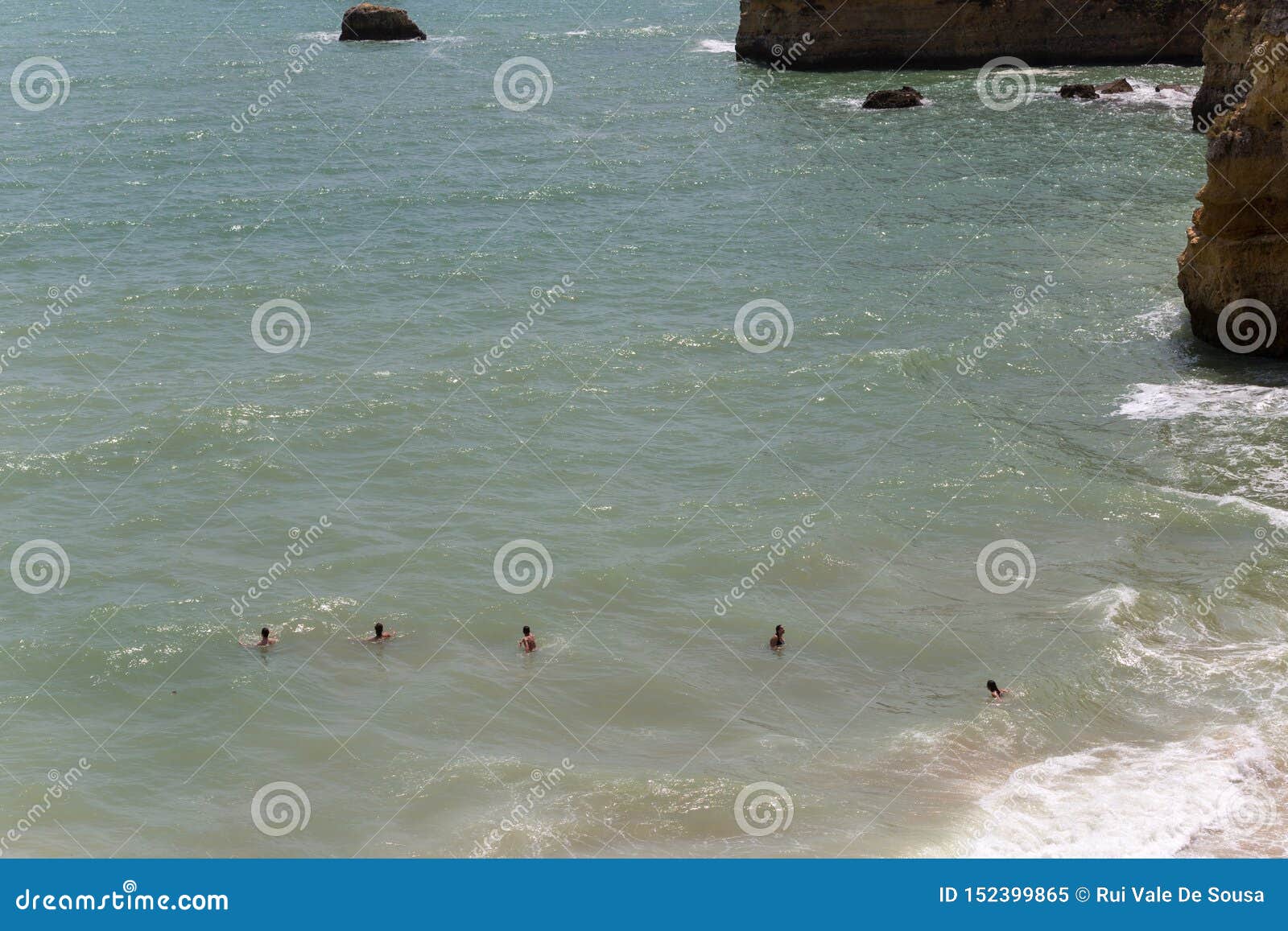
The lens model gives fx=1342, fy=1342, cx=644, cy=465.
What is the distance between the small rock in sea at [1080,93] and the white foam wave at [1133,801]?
152 ft

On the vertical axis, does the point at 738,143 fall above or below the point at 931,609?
above

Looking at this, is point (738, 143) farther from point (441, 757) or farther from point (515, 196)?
point (441, 757)

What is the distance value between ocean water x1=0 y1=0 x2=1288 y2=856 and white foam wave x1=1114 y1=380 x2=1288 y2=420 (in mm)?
118

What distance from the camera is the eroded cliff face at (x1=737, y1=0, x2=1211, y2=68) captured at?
67.3 meters

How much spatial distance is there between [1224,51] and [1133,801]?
39509 mm

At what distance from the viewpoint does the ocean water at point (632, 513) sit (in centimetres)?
1894

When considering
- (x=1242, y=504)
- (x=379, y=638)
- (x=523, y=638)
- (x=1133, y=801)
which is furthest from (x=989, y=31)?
(x=1133, y=801)

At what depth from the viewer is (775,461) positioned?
1122 inches

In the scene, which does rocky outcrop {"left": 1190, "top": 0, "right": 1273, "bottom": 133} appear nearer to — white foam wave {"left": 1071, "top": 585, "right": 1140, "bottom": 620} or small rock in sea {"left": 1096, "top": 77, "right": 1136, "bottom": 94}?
small rock in sea {"left": 1096, "top": 77, "right": 1136, "bottom": 94}

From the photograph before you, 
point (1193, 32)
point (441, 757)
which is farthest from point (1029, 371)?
point (1193, 32)

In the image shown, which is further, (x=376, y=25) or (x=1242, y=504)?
(x=376, y=25)

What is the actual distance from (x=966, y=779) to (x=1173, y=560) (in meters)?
7.65

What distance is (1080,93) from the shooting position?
5984 cm

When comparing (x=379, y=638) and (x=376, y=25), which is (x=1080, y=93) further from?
(x=379, y=638)
